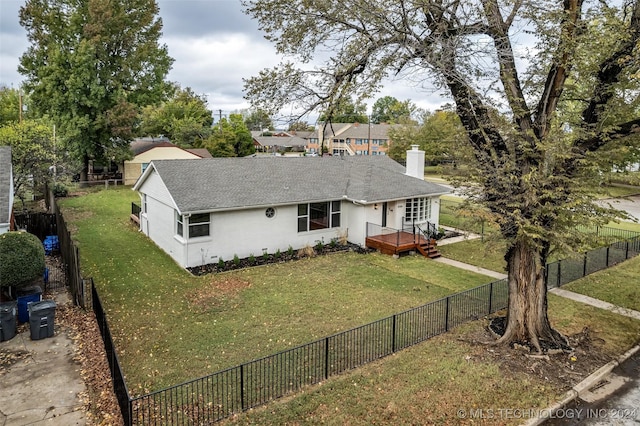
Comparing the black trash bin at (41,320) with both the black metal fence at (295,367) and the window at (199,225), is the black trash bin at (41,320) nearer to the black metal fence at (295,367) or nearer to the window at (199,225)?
the black metal fence at (295,367)

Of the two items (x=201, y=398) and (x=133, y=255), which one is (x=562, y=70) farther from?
(x=133, y=255)

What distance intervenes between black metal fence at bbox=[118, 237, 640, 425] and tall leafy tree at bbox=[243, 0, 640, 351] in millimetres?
2079

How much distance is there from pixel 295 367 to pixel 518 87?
8.18m

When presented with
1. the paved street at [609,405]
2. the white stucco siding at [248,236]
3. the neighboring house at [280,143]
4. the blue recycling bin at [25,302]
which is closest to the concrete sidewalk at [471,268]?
the white stucco siding at [248,236]

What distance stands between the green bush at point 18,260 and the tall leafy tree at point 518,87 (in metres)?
7.97

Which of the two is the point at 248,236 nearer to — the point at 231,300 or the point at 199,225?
the point at 199,225

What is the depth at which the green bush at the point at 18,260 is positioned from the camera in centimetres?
1178

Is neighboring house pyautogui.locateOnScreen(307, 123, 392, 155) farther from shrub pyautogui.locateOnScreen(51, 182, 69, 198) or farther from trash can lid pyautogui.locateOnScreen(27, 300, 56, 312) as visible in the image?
trash can lid pyautogui.locateOnScreen(27, 300, 56, 312)

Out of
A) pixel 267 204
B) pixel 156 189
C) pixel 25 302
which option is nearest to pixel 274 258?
pixel 267 204

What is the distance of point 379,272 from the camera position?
54.0ft

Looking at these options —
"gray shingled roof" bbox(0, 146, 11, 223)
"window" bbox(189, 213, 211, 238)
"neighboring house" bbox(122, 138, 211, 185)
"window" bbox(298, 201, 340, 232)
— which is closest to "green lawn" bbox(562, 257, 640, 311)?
"window" bbox(298, 201, 340, 232)

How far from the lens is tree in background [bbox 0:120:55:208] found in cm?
2341

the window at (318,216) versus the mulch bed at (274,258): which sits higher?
the window at (318,216)

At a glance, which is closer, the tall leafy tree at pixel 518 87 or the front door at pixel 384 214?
the tall leafy tree at pixel 518 87
